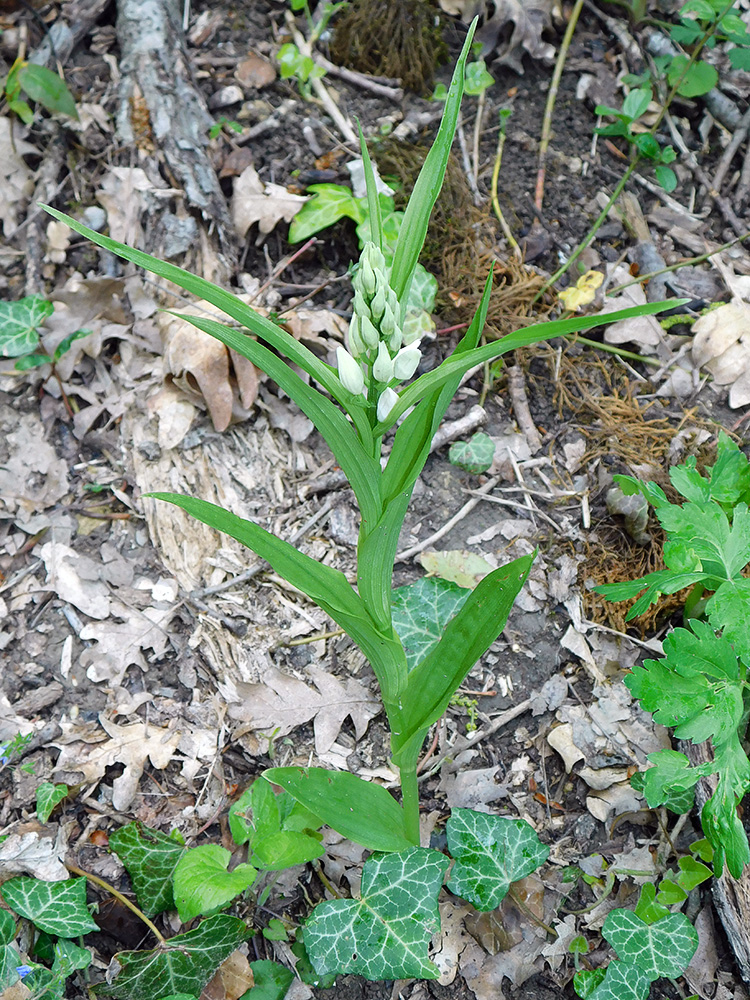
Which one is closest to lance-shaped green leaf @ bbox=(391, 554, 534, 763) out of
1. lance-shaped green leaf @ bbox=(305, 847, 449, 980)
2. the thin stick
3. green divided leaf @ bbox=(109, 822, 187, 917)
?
lance-shaped green leaf @ bbox=(305, 847, 449, 980)

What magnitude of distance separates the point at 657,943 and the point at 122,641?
1501mm

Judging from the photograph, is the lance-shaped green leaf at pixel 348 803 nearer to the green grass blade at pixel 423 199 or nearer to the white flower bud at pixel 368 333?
the white flower bud at pixel 368 333

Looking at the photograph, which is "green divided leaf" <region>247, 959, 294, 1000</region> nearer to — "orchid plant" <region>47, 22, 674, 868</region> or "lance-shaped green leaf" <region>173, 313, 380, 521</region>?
"orchid plant" <region>47, 22, 674, 868</region>

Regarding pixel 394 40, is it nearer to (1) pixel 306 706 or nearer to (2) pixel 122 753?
(1) pixel 306 706

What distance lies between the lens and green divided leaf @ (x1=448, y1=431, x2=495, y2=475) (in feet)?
7.64

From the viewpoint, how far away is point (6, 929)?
1.52 metres

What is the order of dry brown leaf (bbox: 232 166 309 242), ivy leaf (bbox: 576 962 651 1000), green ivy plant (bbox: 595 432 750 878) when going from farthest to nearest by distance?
dry brown leaf (bbox: 232 166 309 242) < ivy leaf (bbox: 576 962 651 1000) < green ivy plant (bbox: 595 432 750 878)

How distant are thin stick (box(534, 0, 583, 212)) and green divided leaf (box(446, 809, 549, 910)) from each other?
2.21 m

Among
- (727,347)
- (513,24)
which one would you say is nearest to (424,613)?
(727,347)

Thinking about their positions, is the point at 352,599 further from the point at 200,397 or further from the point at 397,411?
the point at 200,397

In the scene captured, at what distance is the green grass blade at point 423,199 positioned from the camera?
135 centimetres

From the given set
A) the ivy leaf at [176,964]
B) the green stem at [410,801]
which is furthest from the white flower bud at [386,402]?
the ivy leaf at [176,964]

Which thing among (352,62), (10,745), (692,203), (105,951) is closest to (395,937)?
(105,951)

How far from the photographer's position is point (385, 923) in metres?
1.54
